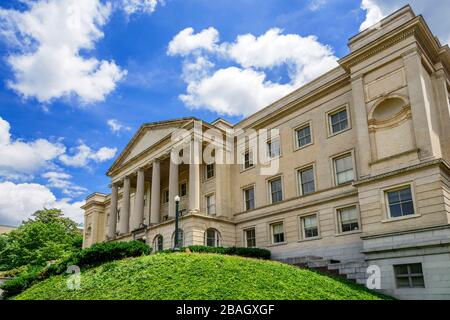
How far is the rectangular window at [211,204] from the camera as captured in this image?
32812 mm

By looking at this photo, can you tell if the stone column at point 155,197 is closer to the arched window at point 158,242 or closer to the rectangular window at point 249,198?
the arched window at point 158,242

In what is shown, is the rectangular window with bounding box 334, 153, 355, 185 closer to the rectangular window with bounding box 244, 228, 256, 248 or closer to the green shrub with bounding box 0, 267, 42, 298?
the rectangular window with bounding box 244, 228, 256, 248

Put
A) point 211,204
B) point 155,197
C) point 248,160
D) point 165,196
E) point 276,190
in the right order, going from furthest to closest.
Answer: point 165,196 < point 155,197 < point 211,204 < point 248,160 < point 276,190

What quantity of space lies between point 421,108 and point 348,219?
7.88m

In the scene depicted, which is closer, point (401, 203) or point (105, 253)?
point (401, 203)

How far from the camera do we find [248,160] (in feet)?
107

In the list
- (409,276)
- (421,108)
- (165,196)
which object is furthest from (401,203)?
(165,196)

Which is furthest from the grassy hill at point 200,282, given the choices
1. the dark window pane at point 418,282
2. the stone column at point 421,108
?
the stone column at point 421,108

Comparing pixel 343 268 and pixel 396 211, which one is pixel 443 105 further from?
pixel 343 268

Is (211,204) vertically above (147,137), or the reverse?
(147,137)

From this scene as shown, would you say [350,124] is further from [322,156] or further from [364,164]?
[364,164]

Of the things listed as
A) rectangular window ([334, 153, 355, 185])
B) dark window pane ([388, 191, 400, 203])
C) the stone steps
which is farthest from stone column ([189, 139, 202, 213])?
dark window pane ([388, 191, 400, 203])
